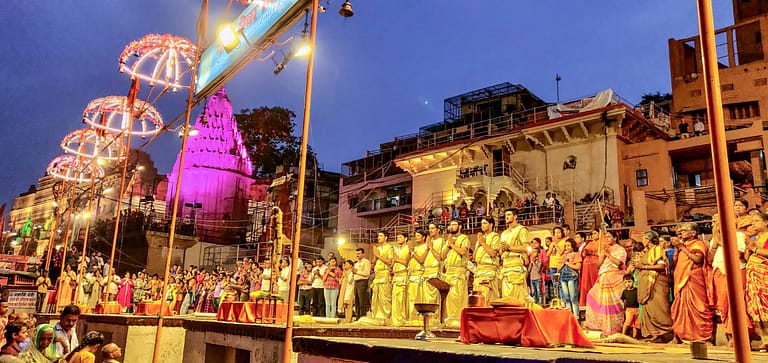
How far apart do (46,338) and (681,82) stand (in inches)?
1154

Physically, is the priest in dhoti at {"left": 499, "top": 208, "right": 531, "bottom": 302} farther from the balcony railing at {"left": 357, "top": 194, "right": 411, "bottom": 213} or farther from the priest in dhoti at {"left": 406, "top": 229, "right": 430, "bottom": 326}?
the balcony railing at {"left": 357, "top": 194, "right": 411, "bottom": 213}

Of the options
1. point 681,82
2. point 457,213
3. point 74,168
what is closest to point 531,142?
point 457,213

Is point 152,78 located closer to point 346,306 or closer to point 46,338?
point 346,306

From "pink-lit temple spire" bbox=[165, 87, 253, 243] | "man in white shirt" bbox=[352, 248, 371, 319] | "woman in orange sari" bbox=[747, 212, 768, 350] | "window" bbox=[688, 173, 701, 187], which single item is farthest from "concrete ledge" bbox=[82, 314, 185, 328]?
"pink-lit temple spire" bbox=[165, 87, 253, 243]

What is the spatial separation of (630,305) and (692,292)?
5.65 feet

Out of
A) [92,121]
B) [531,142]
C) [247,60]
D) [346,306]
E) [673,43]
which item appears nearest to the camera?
[247,60]

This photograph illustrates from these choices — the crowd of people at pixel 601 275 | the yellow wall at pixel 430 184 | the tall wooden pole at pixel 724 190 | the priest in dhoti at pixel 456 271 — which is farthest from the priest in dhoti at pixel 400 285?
the yellow wall at pixel 430 184

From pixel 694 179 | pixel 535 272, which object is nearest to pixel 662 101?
pixel 694 179

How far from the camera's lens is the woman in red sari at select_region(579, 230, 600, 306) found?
374 inches

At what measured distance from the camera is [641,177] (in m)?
23.1

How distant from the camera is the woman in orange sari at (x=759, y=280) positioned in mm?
6477

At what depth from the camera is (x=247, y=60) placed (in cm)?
1044

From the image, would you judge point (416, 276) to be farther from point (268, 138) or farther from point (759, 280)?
point (268, 138)

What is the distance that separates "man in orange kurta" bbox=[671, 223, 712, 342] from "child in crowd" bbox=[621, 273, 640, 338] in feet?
3.83
